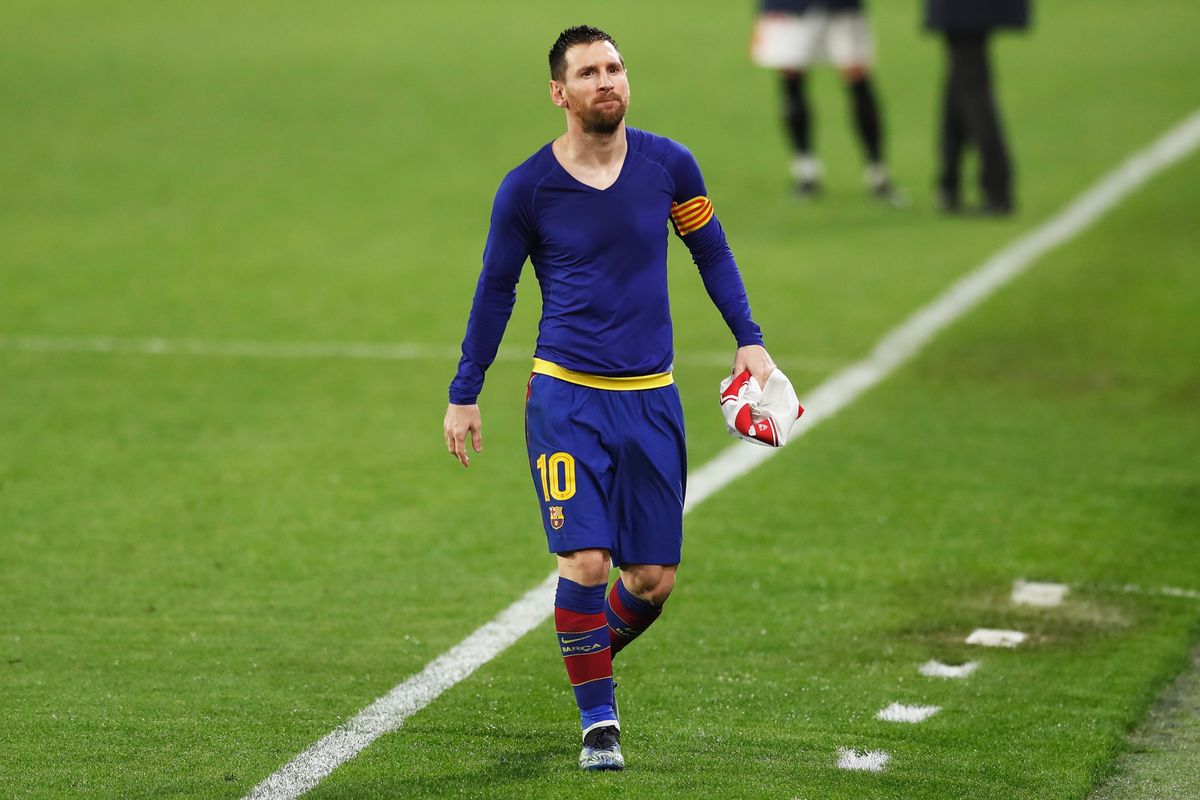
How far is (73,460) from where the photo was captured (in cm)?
913

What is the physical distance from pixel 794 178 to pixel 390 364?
6276 millimetres

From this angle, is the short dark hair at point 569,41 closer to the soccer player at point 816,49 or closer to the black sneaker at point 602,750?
the black sneaker at point 602,750

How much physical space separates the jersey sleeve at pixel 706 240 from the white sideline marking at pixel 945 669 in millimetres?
1428

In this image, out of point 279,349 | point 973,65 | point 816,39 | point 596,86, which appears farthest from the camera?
point 816,39

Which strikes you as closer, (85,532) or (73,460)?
(85,532)

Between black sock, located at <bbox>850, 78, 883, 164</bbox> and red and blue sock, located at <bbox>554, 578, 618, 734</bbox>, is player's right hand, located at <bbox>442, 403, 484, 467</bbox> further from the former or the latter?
black sock, located at <bbox>850, 78, 883, 164</bbox>

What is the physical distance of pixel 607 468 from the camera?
5.55 metres

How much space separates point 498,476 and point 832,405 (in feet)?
7.41

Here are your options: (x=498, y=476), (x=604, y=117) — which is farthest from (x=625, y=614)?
(x=498, y=476)

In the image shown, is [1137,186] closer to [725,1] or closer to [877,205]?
[877,205]

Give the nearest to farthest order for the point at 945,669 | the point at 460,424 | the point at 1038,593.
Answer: the point at 460,424 → the point at 945,669 → the point at 1038,593

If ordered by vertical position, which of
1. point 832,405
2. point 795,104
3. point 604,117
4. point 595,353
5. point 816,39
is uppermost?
point 816,39

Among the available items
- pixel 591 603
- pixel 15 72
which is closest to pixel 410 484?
pixel 591 603

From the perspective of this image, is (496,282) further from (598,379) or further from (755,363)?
(755,363)
